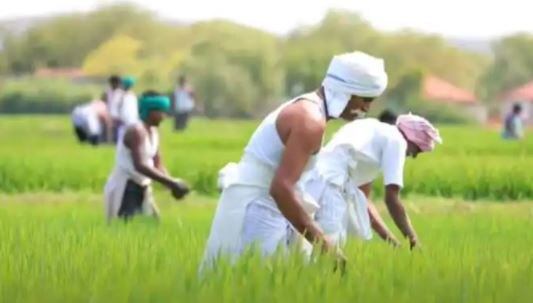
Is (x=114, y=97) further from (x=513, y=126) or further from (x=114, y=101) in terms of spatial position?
(x=513, y=126)

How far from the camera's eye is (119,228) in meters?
9.90

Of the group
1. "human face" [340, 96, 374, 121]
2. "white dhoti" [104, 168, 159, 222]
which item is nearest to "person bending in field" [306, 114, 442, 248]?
"human face" [340, 96, 374, 121]

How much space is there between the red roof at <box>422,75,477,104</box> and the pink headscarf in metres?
98.2

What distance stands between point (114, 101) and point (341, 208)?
51.4ft

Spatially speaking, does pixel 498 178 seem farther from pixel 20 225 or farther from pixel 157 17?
pixel 157 17

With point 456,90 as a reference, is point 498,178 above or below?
above

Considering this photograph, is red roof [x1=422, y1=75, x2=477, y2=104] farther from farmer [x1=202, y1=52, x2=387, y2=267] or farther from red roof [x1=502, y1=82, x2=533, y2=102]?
farmer [x1=202, y1=52, x2=387, y2=267]

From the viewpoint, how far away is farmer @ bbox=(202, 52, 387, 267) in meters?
6.31

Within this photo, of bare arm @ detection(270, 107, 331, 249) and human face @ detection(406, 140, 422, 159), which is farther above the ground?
bare arm @ detection(270, 107, 331, 249)

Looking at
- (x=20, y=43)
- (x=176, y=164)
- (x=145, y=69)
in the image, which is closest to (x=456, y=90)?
(x=145, y=69)

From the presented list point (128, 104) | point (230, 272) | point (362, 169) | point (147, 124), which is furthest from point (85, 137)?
point (230, 272)

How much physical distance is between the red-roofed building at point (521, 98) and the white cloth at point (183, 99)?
226 ft

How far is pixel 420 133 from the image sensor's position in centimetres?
809

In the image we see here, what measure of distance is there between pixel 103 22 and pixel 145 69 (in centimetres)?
2105
